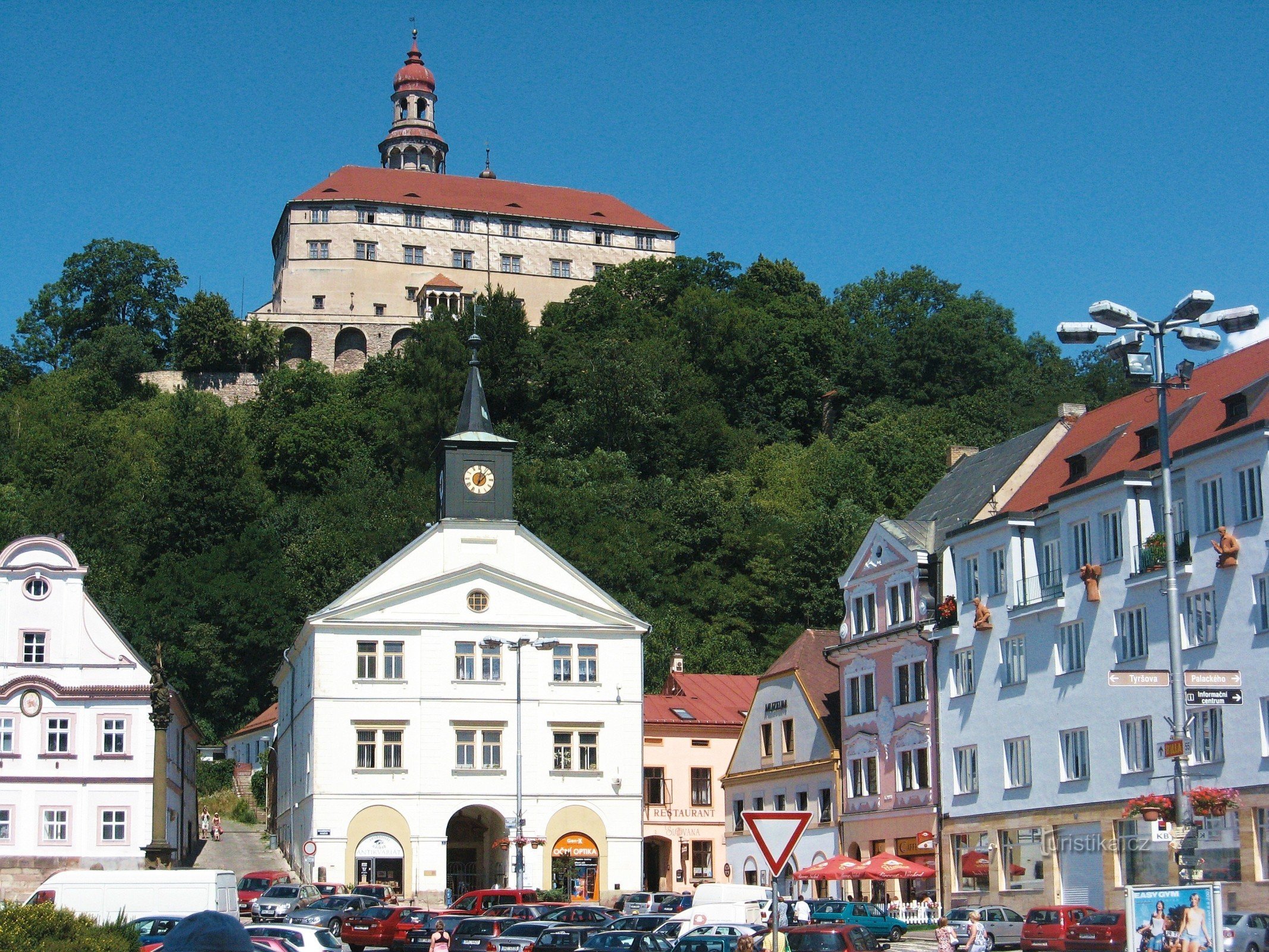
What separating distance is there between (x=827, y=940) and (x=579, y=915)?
10.9 metres

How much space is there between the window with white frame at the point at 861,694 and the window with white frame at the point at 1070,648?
1055 centimetres

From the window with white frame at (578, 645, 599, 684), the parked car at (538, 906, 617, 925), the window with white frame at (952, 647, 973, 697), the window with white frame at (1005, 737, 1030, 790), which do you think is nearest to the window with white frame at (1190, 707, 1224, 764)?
the window with white frame at (1005, 737, 1030, 790)

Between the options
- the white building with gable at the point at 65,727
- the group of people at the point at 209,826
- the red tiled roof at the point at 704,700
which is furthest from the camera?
the group of people at the point at 209,826

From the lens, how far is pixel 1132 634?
44.9m

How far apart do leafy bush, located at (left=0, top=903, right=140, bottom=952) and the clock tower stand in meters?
46.9

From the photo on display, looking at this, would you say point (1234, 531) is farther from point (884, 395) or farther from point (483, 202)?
point (483, 202)

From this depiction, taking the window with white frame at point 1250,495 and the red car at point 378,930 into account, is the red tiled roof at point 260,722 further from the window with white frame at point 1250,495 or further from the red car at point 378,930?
the window with white frame at point 1250,495

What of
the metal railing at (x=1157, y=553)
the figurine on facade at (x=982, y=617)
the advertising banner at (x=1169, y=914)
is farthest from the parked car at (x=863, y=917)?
the advertising banner at (x=1169, y=914)

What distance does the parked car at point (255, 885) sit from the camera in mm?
51094

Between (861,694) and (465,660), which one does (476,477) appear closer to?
(465,660)

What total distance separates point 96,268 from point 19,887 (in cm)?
9061

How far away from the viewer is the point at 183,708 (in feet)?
245

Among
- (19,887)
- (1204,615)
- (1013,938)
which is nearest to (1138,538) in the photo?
(1204,615)

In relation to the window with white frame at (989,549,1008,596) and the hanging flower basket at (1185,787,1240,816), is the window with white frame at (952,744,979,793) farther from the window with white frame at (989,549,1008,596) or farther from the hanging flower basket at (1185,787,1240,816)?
the hanging flower basket at (1185,787,1240,816)
